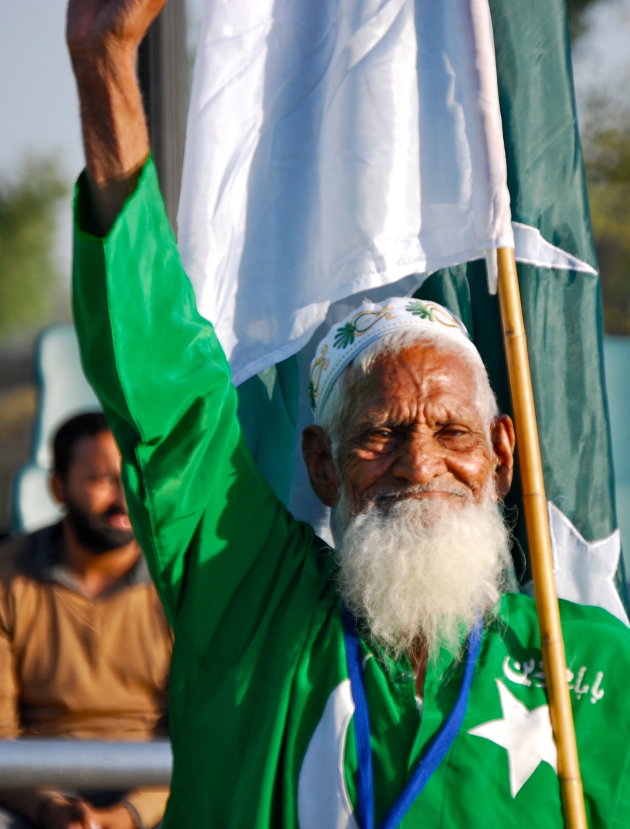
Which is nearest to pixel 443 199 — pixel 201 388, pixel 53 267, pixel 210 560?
pixel 201 388

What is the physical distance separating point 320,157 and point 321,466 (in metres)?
0.64

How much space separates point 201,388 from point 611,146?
347 centimetres

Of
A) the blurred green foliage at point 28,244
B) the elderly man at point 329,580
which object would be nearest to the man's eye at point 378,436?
the elderly man at point 329,580

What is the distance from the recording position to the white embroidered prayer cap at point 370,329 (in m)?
2.50

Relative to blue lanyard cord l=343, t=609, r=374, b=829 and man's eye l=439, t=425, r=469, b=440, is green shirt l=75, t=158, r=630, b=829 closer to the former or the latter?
blue lanyard cord l=343, t=609, r=374, b=829

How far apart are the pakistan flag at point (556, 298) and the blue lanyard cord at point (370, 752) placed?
613mm

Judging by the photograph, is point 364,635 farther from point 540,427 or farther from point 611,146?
point 611,146

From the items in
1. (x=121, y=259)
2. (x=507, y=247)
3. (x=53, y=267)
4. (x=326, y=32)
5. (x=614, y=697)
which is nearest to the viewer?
(x=121, y=259)

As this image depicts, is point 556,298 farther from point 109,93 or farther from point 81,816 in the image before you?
point 81,816

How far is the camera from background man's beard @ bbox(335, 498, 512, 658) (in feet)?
7.55

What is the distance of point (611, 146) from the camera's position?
5223mm

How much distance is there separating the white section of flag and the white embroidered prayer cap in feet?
0.19

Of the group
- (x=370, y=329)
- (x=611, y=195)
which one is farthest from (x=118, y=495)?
(x=611, y=195)

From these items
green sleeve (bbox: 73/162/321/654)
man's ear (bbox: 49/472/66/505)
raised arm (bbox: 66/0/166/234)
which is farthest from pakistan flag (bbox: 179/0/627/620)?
man's ear (bbox: 49/472/66/505)
